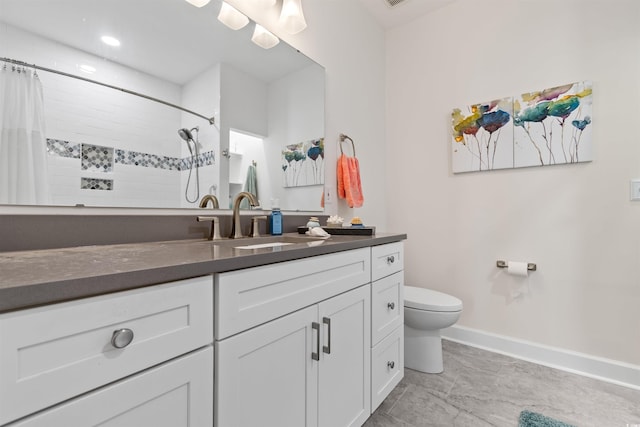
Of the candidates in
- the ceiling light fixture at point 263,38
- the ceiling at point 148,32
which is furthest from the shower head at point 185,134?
the ceiling light fixture at point 263,38

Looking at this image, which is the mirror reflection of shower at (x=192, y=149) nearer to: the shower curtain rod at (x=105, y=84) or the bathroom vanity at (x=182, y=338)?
the shower curtain rod at (x=105, y=84)

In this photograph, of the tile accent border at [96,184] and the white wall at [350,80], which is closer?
the tile accent border at [96,184]

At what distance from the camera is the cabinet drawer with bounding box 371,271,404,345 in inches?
50.6

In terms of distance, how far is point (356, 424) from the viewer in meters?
1.15

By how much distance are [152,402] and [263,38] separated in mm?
1646

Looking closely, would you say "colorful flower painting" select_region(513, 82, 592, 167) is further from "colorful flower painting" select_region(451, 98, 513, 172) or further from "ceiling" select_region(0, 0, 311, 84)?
"ceiling" select_region(0, 0, 311, 84)

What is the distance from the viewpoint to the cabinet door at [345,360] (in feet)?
3.25

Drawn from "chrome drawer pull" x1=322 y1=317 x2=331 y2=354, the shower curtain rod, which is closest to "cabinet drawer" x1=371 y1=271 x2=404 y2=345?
"chrome drawer pull" x1=322 y1=317 x2=331 y2=354

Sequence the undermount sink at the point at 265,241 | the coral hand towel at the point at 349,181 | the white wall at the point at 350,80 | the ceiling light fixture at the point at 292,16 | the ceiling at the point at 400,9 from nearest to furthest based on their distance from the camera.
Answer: the undermount sink at the point at 265,241, the ceiling light fixture at the point at 292,16, the white wall at the point at 350,80, the coral hand towel at the point at 349,181, the ceiling at the point at 400,9

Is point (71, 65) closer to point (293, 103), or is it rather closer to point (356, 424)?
point (293, 103)

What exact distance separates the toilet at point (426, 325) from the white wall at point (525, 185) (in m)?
0.58

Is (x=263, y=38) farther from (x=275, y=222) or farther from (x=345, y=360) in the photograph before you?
(x=345, y=360)

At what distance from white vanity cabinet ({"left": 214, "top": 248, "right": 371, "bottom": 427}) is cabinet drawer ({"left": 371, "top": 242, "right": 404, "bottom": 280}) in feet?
0.21

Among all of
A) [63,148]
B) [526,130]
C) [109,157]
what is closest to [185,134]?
[109,157]
